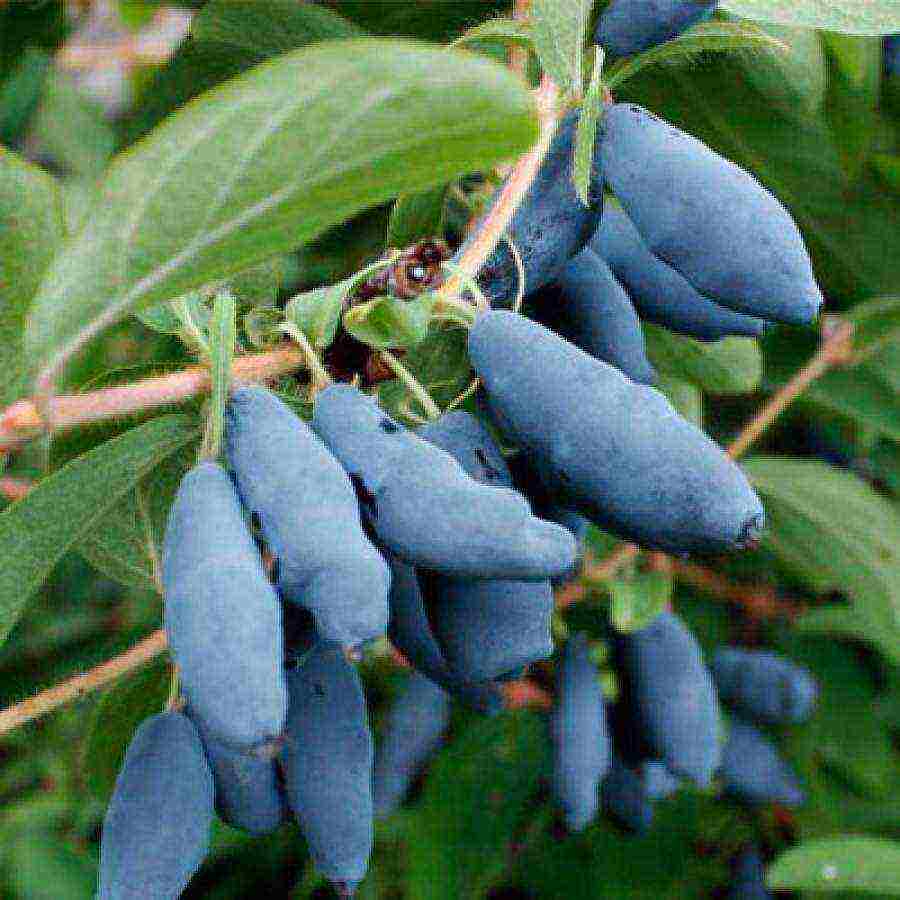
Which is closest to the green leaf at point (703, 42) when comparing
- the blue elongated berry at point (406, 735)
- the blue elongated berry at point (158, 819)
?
the blue elongated berry at point (158, 819)

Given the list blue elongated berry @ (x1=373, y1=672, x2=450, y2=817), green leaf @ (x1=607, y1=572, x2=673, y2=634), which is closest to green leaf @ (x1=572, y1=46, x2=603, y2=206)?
green leaf @ (x1=607, y1=572, x2=673, y2=634)

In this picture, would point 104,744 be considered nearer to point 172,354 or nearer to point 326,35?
point 172,354

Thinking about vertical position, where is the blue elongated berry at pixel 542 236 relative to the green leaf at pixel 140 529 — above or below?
above

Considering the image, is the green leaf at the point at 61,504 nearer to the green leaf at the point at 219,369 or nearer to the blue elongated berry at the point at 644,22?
the green leaf at the point at 219,369

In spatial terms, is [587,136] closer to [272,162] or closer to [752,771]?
[272,162]

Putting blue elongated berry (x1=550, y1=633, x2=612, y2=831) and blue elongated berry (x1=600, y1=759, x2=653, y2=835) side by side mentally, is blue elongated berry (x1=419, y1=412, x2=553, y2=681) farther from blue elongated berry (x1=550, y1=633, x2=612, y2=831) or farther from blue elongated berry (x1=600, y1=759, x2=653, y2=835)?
blue elongated berry (x1=600, y1=759, x2=653, y2=835)

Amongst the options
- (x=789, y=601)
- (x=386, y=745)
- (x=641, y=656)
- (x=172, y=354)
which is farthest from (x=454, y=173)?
(x=789, y=601)
